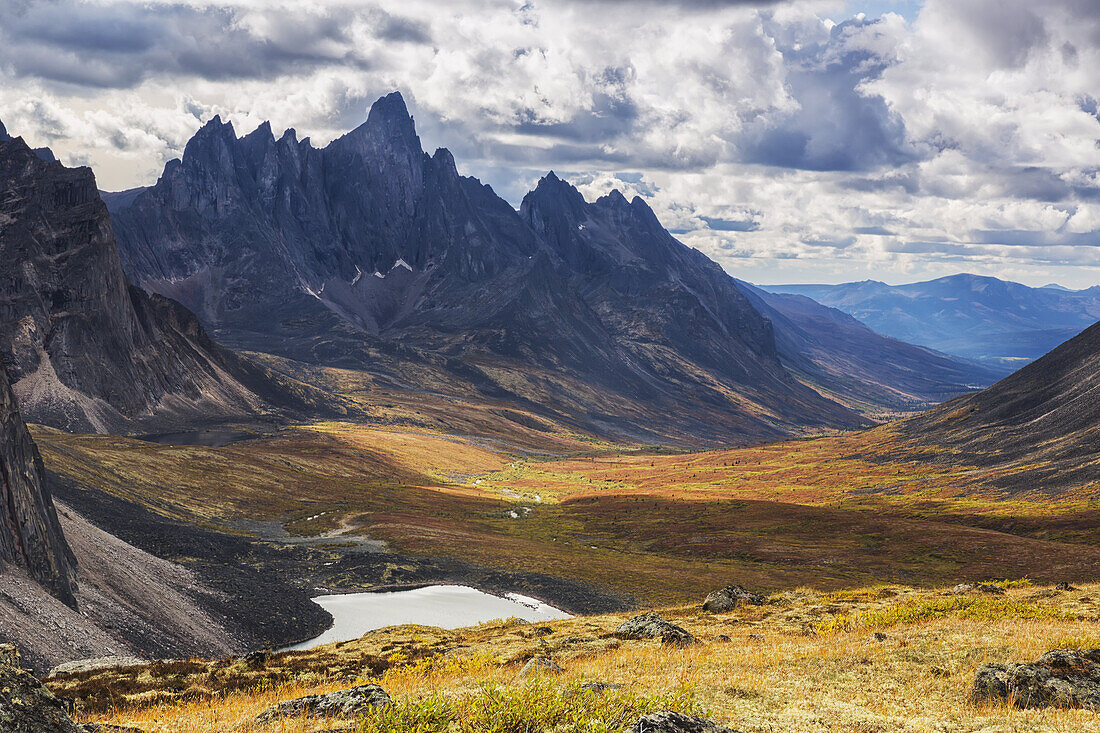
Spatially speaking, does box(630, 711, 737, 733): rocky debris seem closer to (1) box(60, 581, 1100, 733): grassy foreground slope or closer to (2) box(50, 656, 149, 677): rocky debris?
(1) box(60, 581, 1100, 733): grassy foreground slope

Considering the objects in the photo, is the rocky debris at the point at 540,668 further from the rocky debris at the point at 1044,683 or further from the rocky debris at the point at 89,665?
the rocky debris at the point at 89,665

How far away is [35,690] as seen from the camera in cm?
1101

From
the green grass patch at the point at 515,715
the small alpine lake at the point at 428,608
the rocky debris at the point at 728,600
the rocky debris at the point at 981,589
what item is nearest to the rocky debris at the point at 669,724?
the green grass patch at the point at 515,715

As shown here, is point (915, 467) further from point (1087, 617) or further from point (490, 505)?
point (1087, 617)

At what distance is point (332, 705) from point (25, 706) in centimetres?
735

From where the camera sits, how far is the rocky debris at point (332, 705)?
1620cm

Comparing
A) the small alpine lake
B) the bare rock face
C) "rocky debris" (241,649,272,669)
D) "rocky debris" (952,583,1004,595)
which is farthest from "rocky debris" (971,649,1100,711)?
the bare rock face

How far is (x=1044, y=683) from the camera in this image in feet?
55.4

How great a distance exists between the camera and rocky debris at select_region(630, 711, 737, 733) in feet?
39.4

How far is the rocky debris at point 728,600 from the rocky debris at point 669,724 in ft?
104

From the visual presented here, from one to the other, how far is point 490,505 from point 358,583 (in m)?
67.6

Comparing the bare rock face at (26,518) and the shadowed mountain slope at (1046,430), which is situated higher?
the bare rock face at (26,518)

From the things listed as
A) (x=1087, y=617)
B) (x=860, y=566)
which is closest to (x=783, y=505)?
(x=860, y=566)

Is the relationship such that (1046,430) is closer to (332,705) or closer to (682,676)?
(682,676)
